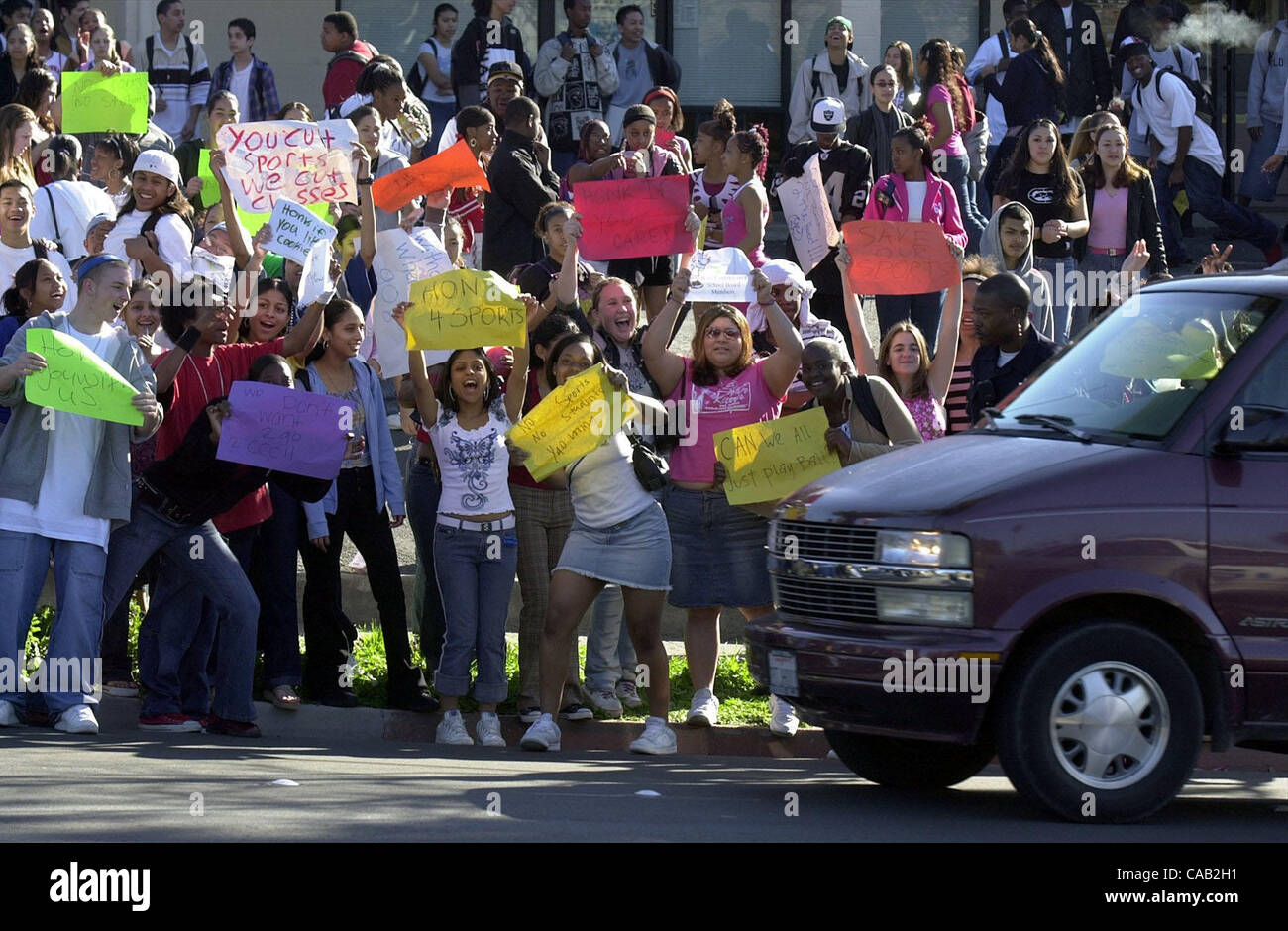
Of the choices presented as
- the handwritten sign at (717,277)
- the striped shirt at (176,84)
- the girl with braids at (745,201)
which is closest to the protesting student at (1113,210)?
the girl with braids at (745,201)

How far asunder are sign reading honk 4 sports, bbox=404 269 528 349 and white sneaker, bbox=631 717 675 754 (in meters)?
2.04

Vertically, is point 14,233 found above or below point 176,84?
below

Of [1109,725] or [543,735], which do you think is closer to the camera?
[1109,725]

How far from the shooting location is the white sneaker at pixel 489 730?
1103cm

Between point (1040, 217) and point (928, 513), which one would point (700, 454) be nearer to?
point (928, 513)

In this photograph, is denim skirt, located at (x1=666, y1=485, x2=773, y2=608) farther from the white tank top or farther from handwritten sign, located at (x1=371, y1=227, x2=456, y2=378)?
handwritten sign, located at (x1=371, y1=227, x2=456, y2=378)

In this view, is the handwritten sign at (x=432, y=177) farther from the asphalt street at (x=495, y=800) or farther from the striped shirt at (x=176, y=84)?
the striped shirt at (x=176, y=84)

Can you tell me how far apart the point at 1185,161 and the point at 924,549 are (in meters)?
12.1

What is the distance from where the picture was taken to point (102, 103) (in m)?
14.3

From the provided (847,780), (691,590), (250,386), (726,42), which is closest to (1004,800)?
(847,780)

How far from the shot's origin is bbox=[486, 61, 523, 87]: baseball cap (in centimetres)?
1672

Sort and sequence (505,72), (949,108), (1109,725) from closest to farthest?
(1109,725) → (505,72) → (949,108)

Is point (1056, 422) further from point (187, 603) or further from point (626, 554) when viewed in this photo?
point (187, 603)

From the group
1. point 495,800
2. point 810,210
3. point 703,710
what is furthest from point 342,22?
point 495,800
